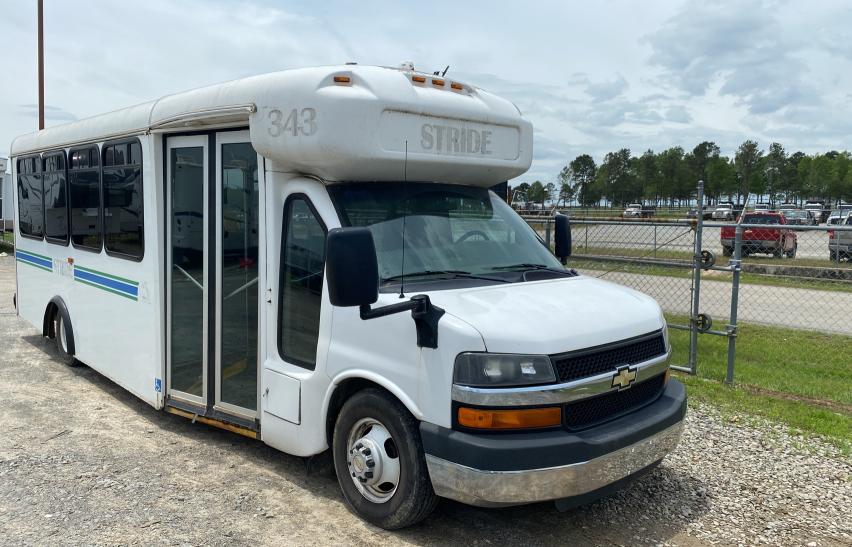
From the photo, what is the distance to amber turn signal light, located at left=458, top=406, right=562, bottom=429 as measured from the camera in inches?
141

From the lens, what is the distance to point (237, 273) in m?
5.16

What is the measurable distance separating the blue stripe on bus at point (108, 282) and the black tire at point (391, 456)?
2884mm

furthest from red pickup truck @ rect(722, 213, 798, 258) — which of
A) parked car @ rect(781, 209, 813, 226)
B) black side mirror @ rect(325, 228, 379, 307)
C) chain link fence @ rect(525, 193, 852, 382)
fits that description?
black side mirror @ rect(325, 228, 379, 307)

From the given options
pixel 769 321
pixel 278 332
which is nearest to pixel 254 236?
pixel 278 332

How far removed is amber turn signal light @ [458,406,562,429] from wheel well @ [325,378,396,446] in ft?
2.42

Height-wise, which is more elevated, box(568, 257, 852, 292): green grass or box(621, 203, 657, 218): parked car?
box(621, 203, 657, 218): parked car

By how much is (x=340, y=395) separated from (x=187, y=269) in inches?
80.9

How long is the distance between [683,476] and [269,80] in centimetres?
402

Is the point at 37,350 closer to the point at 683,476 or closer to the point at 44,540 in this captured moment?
the point at 44,540

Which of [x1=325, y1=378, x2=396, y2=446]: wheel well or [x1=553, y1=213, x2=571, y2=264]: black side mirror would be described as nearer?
[x1=325, y1=378, x2=396, y2=446]: wheel well

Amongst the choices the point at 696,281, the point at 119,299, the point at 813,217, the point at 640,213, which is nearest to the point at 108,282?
the point at 119,299

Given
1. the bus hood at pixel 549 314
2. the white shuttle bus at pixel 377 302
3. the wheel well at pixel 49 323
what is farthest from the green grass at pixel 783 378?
the wheel well at pixel 49 323

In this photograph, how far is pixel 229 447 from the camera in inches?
217

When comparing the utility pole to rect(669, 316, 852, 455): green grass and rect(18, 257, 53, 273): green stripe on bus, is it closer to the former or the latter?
rect(18, 257, 53, 273): green stripe on bus
